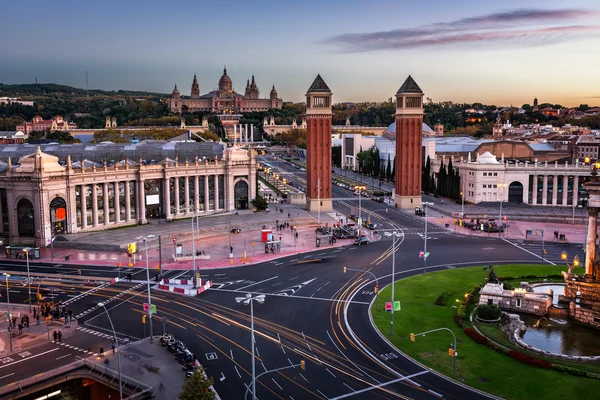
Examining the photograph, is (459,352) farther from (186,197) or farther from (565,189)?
(565,189)

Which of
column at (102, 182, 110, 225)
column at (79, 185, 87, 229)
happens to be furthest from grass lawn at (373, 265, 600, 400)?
column at (102, 182, 110, 225)

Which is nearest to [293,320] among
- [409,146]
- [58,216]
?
[58,216]

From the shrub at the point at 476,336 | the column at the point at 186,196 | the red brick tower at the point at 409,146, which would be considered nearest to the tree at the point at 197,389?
the shrub at the point at 476,336

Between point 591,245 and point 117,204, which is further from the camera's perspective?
point 117,204

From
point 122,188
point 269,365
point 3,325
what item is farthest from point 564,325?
point 122,188

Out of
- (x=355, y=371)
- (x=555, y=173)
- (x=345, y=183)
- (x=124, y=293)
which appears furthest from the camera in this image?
(x=345, y=183)

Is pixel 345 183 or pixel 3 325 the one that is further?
pixel 345 183

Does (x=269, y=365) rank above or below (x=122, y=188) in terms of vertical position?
below

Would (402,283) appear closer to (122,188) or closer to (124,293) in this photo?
(124,293)
